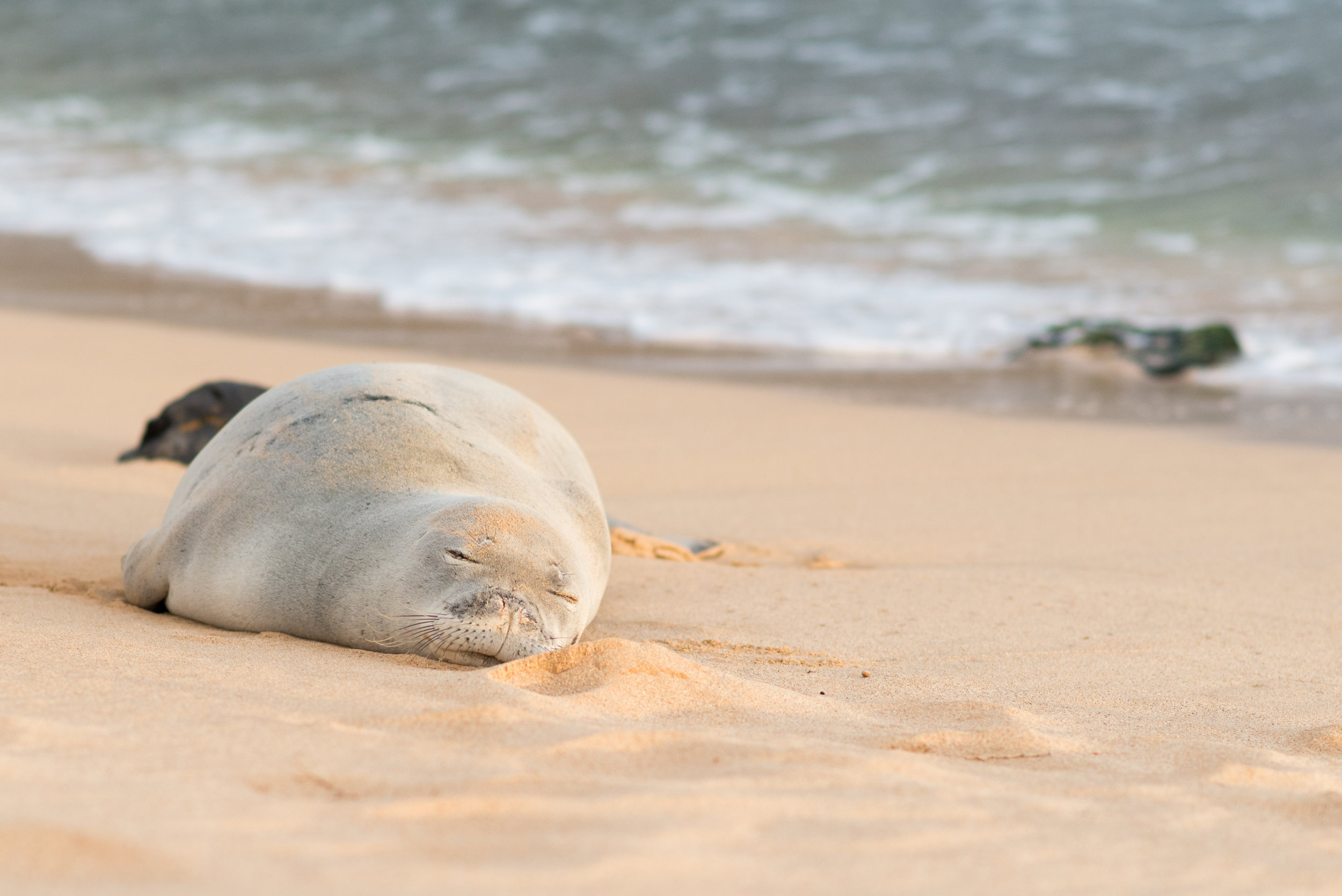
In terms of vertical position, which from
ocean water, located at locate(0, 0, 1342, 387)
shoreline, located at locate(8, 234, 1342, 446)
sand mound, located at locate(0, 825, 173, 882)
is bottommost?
sand mound, located at locate(0, 825, 173, 882)

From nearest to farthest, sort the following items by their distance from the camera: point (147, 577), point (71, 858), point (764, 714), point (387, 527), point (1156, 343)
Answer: point (71, 858) → point (764, 714) → point (387, 527) → point (147, 577) → point (1156, 343)

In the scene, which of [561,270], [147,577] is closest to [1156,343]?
[561,270]

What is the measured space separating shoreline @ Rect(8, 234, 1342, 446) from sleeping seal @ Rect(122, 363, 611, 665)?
12.2ft

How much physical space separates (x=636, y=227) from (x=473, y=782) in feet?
32.8

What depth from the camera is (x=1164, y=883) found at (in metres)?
1.86

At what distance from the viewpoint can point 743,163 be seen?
48.1 ft

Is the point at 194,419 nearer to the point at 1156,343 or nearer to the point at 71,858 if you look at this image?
the point at 71,858

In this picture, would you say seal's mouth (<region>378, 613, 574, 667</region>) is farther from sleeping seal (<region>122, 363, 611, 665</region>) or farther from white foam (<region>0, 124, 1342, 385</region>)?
white foam (<region>0, 124, 1342, 385</region>)

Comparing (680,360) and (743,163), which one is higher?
(743,163)

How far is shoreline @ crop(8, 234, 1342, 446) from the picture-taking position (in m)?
6.86

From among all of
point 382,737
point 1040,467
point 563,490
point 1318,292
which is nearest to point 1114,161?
point 1318,292

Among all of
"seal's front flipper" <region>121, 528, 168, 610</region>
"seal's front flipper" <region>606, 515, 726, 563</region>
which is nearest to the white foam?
Result: "seal's front flipper" <region>606, 515, 726, 563</region>

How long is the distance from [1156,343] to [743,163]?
24.7 ft

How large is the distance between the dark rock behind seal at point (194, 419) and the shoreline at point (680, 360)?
254 centimetres
